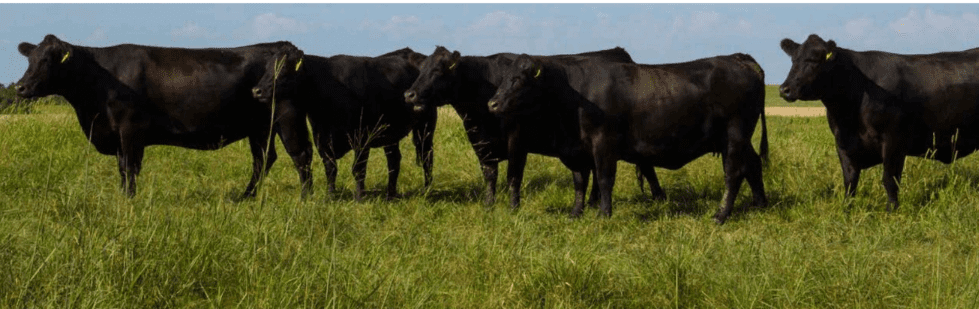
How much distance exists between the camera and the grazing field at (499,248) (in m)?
4.61

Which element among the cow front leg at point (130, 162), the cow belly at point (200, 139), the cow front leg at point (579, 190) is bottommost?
the cow front leg at point (579, 190)

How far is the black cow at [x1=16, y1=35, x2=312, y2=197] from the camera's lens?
904cm

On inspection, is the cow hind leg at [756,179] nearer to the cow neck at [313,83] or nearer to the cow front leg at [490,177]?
the cow front leg at [490,177]

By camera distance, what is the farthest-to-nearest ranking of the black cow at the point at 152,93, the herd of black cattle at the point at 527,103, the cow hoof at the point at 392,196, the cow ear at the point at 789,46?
the cow hoof at the point at 392,196
the black cow at the point at 152,93
the cow ear at the point at 789,46
the herd of black cattle at the point at 527,103

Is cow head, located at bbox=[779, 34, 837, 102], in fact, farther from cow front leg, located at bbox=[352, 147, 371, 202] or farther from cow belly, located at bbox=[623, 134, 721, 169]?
cow front leg, located at bbox=[352, 147, 371, 202]

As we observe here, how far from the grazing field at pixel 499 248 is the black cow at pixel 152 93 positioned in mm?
663

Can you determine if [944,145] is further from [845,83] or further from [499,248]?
[499,248]

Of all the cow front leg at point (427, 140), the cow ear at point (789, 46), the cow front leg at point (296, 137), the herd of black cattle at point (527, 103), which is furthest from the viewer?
the cow front leg at point (427, 140)

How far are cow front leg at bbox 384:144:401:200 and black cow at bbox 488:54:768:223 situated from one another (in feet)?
5.49

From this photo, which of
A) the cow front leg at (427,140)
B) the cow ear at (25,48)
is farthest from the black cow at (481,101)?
the cow ear at (25,48)

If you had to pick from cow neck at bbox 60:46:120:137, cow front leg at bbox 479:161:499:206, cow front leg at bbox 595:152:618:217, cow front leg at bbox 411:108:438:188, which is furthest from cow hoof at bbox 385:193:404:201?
cow neck at bbox 60:46:120:137

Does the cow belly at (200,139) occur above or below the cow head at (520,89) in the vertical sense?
below

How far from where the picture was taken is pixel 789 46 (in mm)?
8930

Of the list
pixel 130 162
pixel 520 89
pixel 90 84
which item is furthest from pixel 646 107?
pixel 90 84
